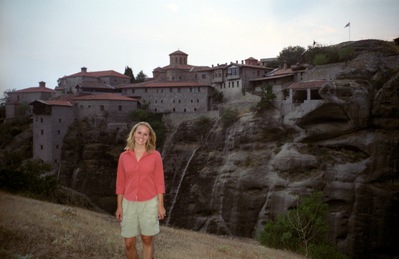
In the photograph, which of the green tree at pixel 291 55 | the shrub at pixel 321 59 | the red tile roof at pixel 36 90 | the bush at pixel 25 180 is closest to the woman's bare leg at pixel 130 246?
the bush at pixel 25 180

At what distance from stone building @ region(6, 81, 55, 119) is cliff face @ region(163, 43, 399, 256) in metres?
18.1

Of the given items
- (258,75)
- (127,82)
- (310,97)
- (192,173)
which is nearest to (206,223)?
(192,173)

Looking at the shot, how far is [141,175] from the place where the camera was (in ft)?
20.0

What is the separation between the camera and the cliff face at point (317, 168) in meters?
27.5

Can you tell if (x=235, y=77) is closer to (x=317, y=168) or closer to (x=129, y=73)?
(x=317, y=168)

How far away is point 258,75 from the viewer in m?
41.7

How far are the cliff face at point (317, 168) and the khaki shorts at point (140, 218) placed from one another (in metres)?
22.7

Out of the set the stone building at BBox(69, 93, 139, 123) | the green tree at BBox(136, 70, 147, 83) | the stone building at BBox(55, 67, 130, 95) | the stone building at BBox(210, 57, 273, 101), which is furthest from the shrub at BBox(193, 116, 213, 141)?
the green tree at BBox(136, 70, 147, 83)

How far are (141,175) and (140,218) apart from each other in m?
0.68

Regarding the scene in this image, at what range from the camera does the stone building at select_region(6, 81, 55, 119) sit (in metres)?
41.7

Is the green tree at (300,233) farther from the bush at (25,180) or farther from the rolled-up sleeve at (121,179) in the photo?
the rolled-up sleeve at (121,179)

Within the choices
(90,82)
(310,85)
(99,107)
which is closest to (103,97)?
(99,107)

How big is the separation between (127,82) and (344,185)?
2872 cm

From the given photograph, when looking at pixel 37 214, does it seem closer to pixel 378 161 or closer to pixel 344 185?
pixel 344 185
